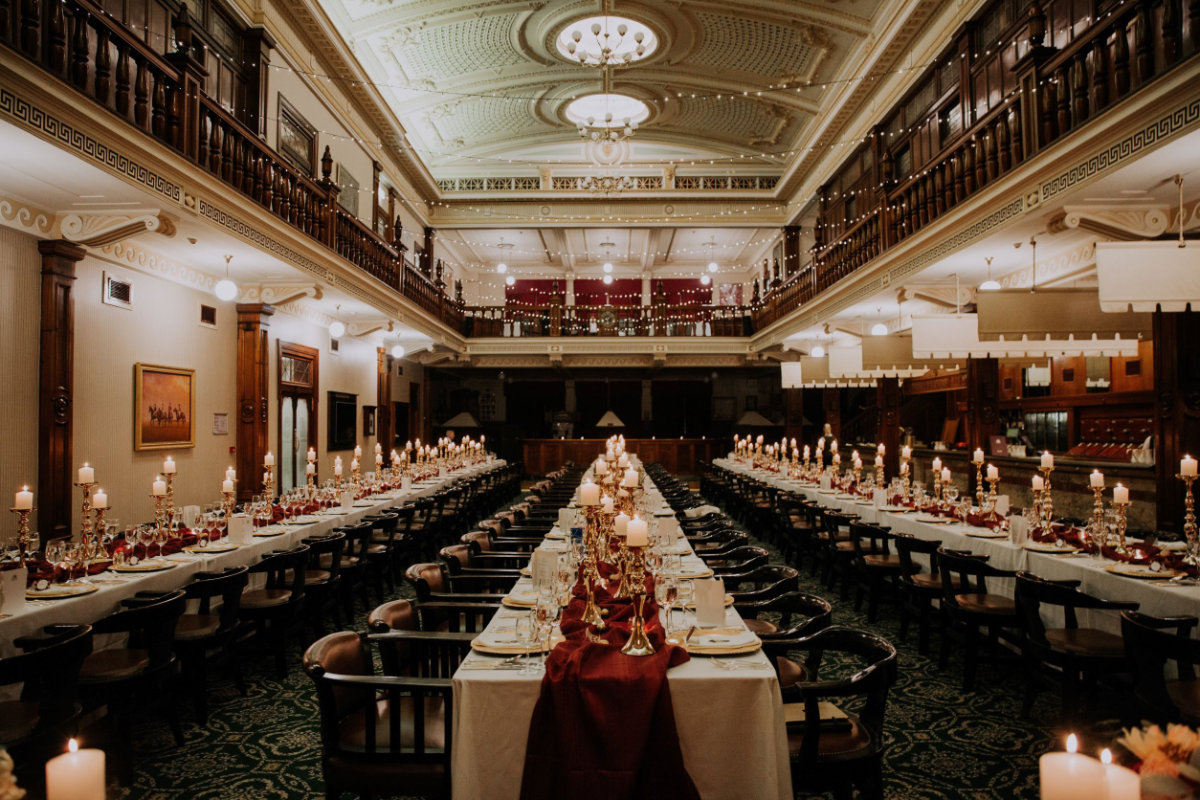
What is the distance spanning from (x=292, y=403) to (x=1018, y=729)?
9550 mm

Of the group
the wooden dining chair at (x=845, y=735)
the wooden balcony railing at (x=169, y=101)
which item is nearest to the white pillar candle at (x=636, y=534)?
the wooden dining chair at (x=845, y=735)

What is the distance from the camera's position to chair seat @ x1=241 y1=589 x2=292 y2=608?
15.5ft

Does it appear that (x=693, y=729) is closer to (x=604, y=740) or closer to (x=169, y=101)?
(x=604, y=740)

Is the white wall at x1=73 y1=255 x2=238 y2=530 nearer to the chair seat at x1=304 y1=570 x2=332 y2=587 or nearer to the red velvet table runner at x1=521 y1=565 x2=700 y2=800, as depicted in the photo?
the chair seat at x1=304 y1=570 x2=332 y2=587

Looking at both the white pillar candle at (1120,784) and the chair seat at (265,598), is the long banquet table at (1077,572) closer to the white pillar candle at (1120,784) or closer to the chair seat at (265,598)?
the white pillar candle at (1120,784)

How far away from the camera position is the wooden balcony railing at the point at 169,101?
422 centimetres

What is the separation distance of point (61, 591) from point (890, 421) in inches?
455

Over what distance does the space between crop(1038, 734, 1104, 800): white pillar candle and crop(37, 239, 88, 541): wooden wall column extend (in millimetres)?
6992

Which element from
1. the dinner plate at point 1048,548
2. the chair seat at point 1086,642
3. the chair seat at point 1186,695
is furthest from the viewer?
the dinner plate at point 1048,548

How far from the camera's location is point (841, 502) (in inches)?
Result: 336

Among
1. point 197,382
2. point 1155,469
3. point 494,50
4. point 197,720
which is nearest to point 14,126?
point 197,720

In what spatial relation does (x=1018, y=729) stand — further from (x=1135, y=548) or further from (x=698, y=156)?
(x=698, y=156)

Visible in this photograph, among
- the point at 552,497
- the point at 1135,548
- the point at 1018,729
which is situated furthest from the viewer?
the point at 552,497

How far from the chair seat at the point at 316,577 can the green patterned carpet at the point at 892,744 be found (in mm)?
702
